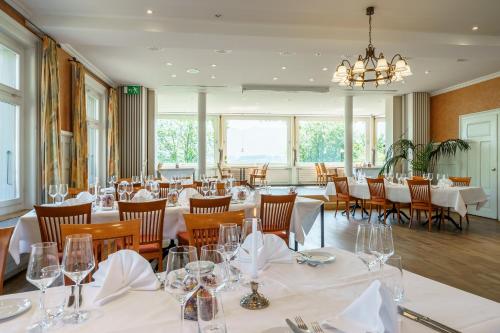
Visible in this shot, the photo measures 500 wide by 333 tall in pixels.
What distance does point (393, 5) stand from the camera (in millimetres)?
4766

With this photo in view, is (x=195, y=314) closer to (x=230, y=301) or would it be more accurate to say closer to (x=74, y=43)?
(x=230, y=301)

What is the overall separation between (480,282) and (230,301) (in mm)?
3743

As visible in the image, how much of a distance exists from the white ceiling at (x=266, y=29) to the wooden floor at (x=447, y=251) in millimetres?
3275

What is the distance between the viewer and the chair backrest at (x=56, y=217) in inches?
116

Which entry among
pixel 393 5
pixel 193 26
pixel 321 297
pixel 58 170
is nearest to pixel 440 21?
pixel 393 5

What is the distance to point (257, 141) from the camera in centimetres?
1670

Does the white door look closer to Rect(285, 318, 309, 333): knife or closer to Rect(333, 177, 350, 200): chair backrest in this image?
Rect(333, 177, 350, 200): chair backrest

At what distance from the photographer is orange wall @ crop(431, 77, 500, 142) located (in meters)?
8.25

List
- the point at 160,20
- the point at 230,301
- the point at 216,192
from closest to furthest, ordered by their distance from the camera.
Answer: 1. the point at 230,301
2. the point at 216,192
3. the point at 160,20

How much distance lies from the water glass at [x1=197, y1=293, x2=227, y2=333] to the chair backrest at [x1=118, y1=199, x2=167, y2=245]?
2503 millimetres

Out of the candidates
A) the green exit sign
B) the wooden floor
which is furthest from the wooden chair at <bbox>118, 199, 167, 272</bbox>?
the green exit sign

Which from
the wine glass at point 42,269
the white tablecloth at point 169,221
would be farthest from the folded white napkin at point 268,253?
the white tablecloth at point 169,221

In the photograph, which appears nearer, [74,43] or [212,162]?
[74,43]

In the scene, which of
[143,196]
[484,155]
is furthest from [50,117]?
[484,155]
